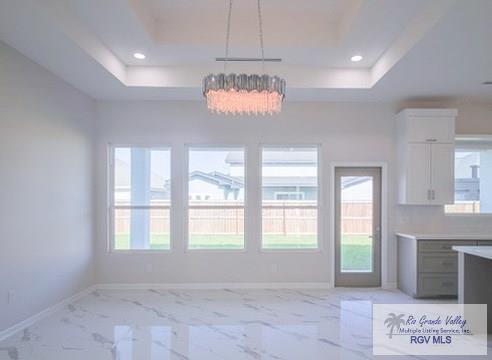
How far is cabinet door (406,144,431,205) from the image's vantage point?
5.13 m

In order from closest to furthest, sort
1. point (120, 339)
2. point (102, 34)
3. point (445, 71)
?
point (120, 339), point (102, 34), point (445, 71)

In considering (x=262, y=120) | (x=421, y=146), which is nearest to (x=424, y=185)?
(x=421, y=146)

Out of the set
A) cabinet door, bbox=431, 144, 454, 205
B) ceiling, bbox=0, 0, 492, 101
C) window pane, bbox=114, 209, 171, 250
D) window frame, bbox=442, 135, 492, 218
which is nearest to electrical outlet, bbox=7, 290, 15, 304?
window pane, bbox=114, 209, 171, 250

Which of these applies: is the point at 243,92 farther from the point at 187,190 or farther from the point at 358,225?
A: the point at 358,225

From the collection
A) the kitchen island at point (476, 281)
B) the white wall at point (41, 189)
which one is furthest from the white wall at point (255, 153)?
the kitchen island at point (476, 281)

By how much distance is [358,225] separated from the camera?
18.2 feet

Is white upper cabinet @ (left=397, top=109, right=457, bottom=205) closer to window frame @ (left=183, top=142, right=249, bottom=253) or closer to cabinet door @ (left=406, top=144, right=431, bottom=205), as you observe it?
cabinet door @ (left=406, top=144, right=431, bottom=205)

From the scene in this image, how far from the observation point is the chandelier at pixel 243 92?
9.76 feet

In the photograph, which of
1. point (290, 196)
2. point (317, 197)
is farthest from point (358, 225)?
point (290, 196)

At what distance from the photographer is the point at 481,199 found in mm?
5535

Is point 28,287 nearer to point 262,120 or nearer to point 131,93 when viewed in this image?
point 131,93

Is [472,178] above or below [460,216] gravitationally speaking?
above

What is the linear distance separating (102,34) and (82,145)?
189 centimetres

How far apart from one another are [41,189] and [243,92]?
9.19 ft
